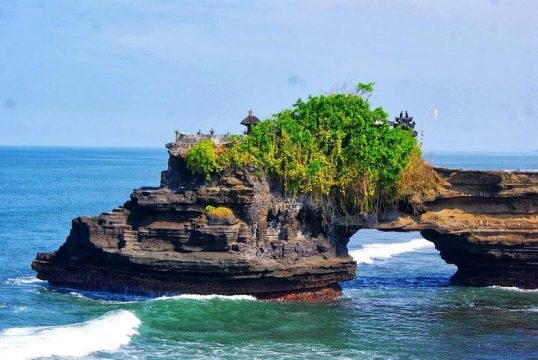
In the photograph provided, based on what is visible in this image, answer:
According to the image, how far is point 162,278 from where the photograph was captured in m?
30.6

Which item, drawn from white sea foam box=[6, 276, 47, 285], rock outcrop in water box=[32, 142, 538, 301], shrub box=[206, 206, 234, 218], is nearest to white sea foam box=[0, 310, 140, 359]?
rock outcrop in water box=[32, 142, 538, 301]

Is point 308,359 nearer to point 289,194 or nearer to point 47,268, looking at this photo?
point 289,194

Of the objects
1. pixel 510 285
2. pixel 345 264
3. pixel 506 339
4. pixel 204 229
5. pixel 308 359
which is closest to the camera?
pixel 308 359

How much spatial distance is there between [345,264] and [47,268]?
1127 cm

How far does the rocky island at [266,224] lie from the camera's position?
30.0 metres

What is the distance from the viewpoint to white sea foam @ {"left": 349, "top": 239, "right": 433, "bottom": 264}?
141ft

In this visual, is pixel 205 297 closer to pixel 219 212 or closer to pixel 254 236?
pixel 254 236

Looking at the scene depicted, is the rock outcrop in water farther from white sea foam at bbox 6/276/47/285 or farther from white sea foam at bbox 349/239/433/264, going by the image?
white sea foam at bbox 349/239/433/264

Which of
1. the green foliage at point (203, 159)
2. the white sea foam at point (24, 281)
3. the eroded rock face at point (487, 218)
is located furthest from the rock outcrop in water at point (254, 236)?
the white sea foam at point (24, 281)

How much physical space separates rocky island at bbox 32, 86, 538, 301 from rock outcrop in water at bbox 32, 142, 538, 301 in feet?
0.13

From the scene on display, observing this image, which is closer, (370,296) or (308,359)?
(308,359)

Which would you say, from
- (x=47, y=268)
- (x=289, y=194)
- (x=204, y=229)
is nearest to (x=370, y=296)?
(x=289, y=194)

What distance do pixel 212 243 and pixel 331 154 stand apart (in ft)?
18.0

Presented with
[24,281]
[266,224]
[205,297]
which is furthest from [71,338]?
[24,281]
